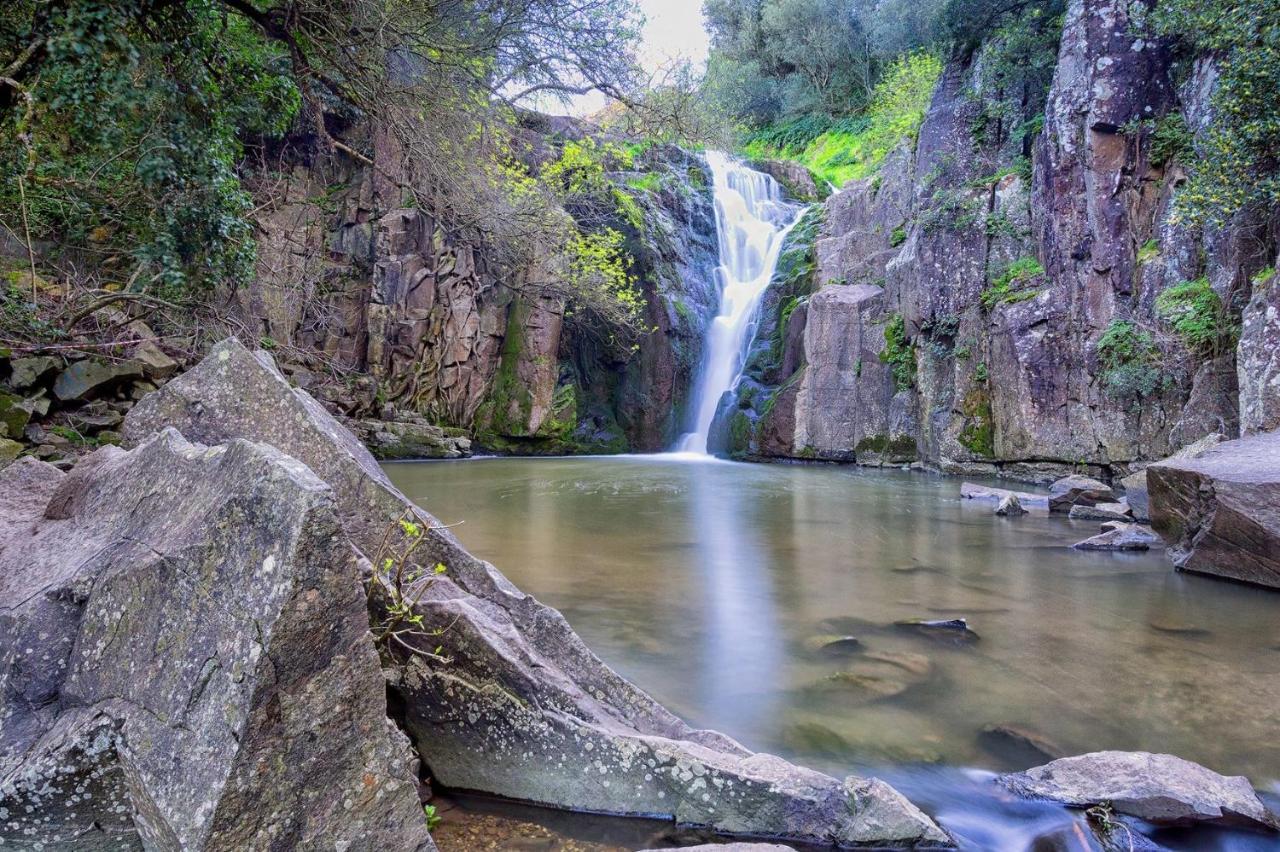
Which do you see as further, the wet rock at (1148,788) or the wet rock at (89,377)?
the wet rock at (89,377)

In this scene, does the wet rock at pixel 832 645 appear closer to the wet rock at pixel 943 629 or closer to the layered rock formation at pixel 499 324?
the wet rock at pixel 943 629

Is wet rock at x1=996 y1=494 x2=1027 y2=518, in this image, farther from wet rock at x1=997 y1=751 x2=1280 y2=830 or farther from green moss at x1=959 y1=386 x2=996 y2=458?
wet rock at x1=997 y1=751 x2=1280 y2=830

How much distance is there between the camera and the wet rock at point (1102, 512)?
32.2 ft

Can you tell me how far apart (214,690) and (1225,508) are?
8038mm

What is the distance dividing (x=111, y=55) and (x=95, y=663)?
401cm

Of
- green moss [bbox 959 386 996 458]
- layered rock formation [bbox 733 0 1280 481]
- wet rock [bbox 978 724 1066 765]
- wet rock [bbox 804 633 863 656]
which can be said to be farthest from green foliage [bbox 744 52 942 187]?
wet rock [bbox 978 724 1066 765]

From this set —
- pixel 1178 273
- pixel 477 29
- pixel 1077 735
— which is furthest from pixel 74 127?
pixel 1178 273

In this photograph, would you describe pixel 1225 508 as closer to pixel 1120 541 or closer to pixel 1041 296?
pixel 1120 541

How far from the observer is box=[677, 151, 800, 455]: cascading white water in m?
22.8

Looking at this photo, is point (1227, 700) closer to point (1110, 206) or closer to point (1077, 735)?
point (1077, 735)

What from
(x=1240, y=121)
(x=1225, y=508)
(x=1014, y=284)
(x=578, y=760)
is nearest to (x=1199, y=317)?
(x=1240, y=121)

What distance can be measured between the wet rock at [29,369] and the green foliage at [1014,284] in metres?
17.1

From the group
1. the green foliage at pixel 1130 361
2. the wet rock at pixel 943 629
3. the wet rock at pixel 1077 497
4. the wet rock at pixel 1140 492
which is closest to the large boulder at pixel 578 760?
the wet rock at pixel 943 629

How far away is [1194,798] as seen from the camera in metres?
2.58
